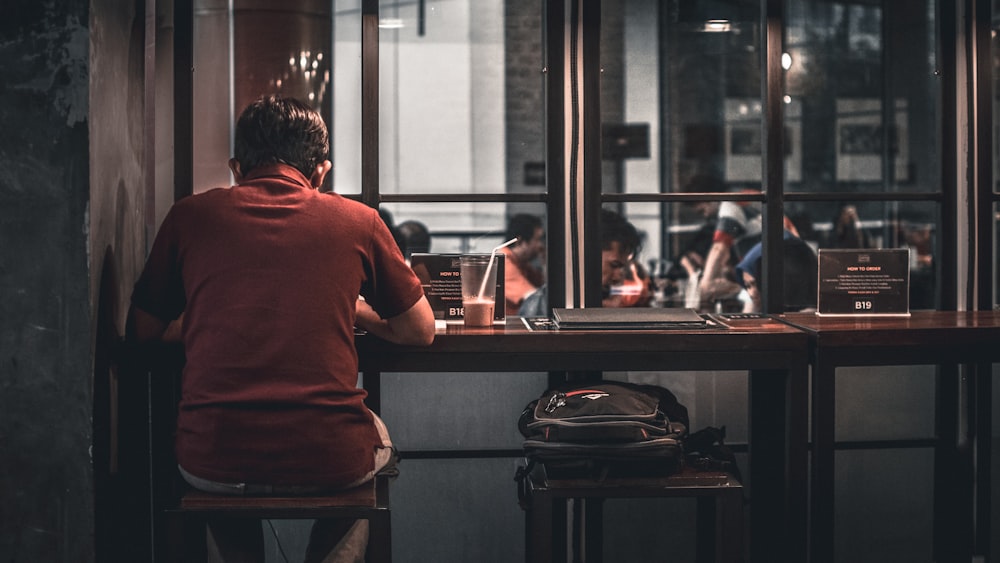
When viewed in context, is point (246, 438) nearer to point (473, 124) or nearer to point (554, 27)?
point (554, 27)

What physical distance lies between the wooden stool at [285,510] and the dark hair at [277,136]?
2.25 ft

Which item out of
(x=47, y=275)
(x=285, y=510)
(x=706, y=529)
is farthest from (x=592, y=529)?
(x=47, y=275)

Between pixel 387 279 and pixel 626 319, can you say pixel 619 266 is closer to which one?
pixel 626 319

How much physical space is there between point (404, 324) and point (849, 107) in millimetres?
11216

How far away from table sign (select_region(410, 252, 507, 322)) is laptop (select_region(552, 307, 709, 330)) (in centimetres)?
21

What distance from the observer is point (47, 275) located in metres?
2.01

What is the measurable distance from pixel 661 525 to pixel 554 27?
1597mm

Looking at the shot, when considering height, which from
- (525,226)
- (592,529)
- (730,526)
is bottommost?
(592,529)

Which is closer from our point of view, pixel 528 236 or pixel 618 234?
pixel 618 234

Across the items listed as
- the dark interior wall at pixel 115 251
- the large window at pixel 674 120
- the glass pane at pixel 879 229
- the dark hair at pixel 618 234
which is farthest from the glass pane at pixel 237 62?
the glass pane at pixel 879 229

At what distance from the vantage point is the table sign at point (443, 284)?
240cm

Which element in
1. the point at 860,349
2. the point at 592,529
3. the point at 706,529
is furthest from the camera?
the point at 592,529

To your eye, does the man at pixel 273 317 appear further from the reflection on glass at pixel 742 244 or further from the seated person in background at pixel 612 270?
the reflection on glass at pixel 742 244

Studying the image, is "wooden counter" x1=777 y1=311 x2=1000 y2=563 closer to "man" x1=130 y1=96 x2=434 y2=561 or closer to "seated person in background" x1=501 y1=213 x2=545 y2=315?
"man" x1=130 y1=96 x2=434 y2=561
